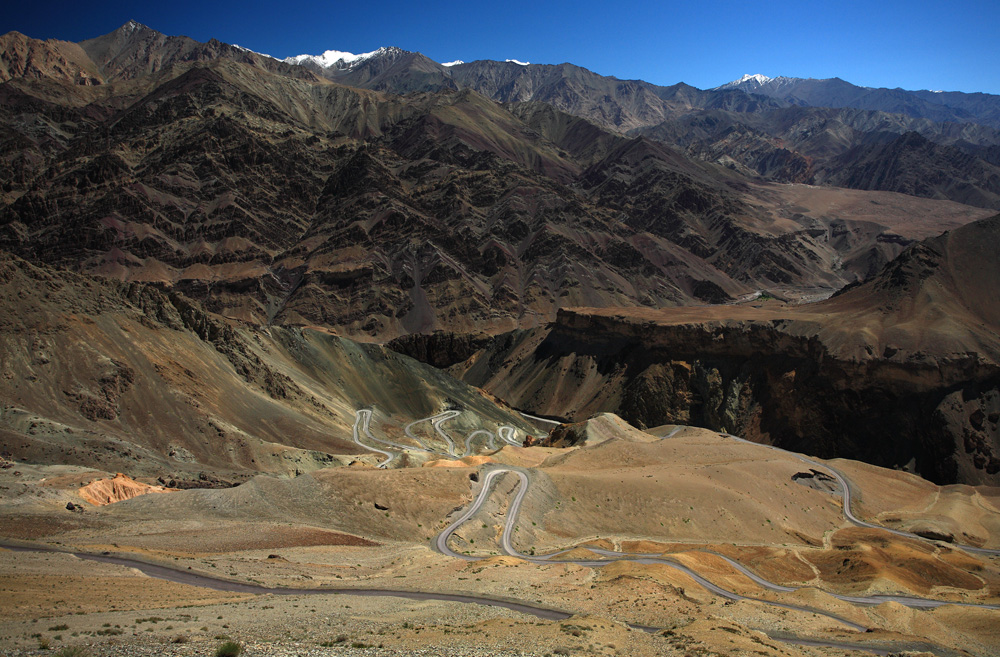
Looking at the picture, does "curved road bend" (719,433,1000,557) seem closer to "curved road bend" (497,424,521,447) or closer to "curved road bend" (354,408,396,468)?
"curved road bend" (497,424,521,447)

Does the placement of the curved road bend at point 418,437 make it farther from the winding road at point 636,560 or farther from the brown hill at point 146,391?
the winding road at point 636,560

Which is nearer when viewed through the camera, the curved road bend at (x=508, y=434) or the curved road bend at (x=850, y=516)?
the curved road bend at (x=850, y=516)

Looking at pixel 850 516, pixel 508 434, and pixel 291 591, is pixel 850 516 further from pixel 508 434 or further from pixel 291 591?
pixel 508 434

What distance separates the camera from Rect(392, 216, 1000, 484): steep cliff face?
267 feet

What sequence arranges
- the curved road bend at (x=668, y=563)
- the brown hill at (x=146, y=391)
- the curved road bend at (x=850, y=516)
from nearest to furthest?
1. the curved road bend at (x=668, y=563)
2. the curved road bend at (x=850, y=516)
3. the brown hill at (x=146, y=391)

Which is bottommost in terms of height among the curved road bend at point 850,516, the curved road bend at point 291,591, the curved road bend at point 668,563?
the curved road bend at point 850,516

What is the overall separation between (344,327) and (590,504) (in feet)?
422

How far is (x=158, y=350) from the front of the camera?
69688 mm

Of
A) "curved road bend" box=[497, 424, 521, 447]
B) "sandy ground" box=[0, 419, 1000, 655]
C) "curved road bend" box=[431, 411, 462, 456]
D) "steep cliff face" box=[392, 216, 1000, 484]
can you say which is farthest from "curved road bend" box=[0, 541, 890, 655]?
"curved road bend" box=[497, 424, 521, 447]

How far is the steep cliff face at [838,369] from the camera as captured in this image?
81.4 metres

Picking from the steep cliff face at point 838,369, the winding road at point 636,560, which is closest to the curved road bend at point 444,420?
the steep cliff face at point 838,369

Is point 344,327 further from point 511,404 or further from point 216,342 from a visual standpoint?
point 216,342

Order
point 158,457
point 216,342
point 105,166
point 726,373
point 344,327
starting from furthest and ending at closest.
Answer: point 105,166 → point 344,327 → point 726,373 → point 216,342 → point 158,457

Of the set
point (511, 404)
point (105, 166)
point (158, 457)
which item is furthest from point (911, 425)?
point (105, 166)
